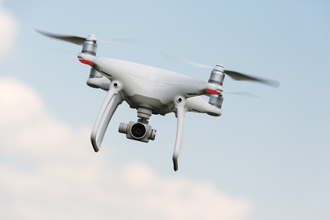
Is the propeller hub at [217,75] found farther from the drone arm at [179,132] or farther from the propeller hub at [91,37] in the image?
the propeller hub at [91,37]

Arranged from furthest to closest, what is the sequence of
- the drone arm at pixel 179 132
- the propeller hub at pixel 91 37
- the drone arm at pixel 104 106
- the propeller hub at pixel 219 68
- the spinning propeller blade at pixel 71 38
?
the spinning propeller blade at pixel 71 38
the propeller hub at pixel 91 37
the propeller hub at pixel 219 68
the drone arm at pixel 104 106
the drone arm at pixel 179 132

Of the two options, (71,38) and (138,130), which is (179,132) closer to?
(138,130)

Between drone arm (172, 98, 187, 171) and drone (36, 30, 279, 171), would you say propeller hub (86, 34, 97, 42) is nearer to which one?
drone (36, 30, 279, 171)

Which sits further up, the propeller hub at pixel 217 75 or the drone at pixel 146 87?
the propeller hub at pixel 217 75

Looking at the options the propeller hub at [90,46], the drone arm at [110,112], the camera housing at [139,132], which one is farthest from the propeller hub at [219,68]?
the propeller hub at [90,46]

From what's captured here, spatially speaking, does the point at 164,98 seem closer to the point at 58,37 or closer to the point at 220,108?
the point at 220,108

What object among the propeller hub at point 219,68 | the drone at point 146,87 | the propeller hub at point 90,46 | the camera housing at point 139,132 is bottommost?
the camera housing at point 139,132

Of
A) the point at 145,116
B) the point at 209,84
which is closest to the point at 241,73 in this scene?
the point at 209,84

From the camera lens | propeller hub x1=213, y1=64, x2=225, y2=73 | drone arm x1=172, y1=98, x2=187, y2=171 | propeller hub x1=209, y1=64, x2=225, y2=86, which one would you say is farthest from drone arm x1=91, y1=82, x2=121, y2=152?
propeller hub x1=213, y1=64, x2=225, y2=73
